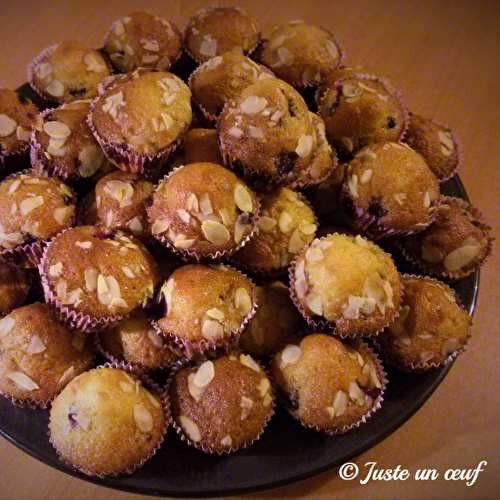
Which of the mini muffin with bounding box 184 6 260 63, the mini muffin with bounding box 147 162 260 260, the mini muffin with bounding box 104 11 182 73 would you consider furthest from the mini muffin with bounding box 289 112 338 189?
the mini muffin with bounding box 104 11 182 73

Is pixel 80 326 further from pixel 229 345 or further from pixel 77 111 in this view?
pixel 77 111

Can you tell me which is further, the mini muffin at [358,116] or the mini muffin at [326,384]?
the mini muffin at [358,116]

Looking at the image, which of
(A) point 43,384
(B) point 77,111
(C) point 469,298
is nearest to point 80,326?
(A) point 43,384

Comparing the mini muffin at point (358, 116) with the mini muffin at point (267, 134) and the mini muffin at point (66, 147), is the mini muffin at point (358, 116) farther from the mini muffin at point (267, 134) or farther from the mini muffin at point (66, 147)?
the mini muffin at point (66, 147)

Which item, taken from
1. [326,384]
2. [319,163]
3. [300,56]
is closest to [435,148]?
[319,163]

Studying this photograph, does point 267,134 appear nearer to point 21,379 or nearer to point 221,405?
point 221,405

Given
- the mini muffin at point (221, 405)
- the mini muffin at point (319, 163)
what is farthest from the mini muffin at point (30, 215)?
the mini muffin at point (319, 163)

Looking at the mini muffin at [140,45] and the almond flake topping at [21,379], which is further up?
the mini muffin at [140,45]

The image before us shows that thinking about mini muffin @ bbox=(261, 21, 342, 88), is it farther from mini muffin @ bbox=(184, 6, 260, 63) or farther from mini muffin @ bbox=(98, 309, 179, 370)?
mini muffin @ bbox=(98, 309, 179, 370)
